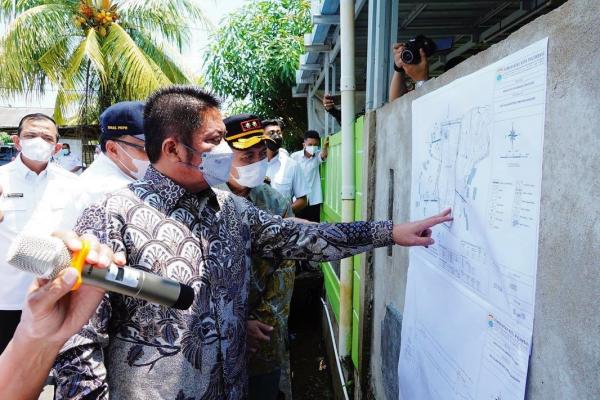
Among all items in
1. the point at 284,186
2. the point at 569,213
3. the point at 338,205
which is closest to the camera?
the point at 569,213

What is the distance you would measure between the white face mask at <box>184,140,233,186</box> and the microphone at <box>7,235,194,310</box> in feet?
2.02

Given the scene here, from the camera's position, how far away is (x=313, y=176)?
6660mm

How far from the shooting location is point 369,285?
10.2 feet

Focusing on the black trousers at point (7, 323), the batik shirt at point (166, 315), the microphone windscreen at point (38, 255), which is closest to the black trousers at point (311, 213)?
the black trousers at point (7, 323)

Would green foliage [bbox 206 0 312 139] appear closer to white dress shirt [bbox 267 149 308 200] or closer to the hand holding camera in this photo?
white dress shirt [bbox 267 149 308 200]

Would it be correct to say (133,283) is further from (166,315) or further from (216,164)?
(216,164)

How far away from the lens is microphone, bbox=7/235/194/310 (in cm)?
95

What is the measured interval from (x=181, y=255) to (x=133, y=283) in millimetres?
505

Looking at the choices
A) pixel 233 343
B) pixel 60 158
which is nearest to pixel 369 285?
pixel 233 343

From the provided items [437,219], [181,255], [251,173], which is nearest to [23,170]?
[251,173]

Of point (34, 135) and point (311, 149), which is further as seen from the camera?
point (311, 149)

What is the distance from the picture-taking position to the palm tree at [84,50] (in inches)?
509

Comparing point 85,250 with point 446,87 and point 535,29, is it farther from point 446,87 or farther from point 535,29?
point 446,87

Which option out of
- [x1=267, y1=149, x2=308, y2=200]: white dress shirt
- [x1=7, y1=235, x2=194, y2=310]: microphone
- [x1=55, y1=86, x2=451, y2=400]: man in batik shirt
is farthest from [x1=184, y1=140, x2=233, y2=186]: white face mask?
[x1=267, y1=149, x2=308, y2=200]: white dress shirt
